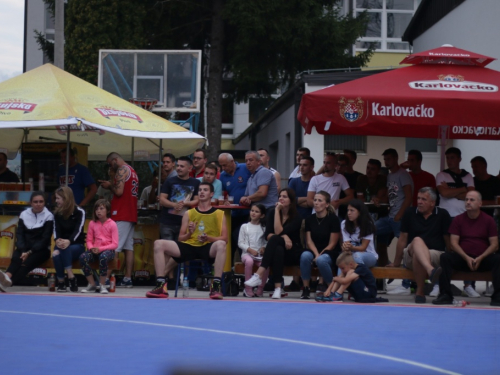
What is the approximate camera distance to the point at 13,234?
13.9 meters

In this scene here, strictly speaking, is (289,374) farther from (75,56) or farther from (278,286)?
(75,56)

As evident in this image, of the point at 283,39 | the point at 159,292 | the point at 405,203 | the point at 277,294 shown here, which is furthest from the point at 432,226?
the point at 283,39

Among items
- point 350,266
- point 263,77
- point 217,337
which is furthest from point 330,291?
point 263,77

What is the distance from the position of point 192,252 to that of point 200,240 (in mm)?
222

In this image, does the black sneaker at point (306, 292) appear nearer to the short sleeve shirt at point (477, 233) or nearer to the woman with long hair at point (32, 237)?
the short sleeve shirt at point (477, 233)

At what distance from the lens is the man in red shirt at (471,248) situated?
11625mm

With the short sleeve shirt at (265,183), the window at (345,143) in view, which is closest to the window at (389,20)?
the window at (345,143)

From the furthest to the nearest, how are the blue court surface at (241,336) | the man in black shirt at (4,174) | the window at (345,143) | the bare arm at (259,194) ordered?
the window at (345,143) → the man in black shirt at (4,174) → the bare arm at (259,194) → the blue court surface at (241,336)

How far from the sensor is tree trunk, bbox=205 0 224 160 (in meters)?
28.0

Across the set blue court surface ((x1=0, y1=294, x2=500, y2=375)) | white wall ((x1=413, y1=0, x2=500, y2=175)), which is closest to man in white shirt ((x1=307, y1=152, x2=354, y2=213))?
blue court surface ((x1=0, y1=294, x2=500, y2=375))

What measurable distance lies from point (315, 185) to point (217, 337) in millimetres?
5088

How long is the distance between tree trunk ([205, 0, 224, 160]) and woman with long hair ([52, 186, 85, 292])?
1489cm

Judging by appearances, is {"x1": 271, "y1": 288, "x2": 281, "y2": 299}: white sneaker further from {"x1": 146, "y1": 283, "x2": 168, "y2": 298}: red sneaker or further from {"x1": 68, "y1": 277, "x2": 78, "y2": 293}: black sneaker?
{"x1": 68, "y1": 277, "x2": 78, "y2": 293}: black sneaker

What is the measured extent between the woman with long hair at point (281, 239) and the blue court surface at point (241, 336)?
61cm
